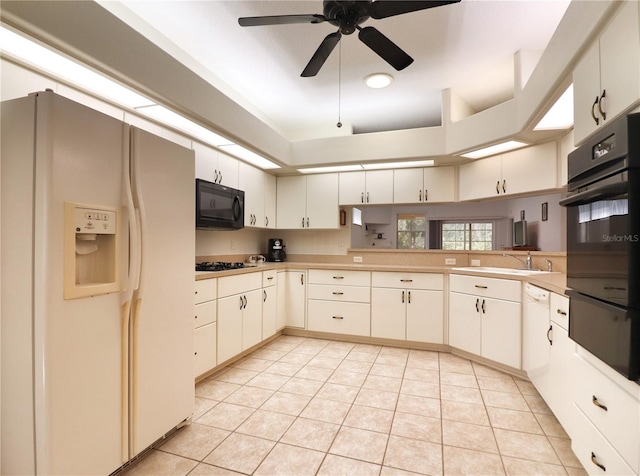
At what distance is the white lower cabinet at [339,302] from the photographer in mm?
3695

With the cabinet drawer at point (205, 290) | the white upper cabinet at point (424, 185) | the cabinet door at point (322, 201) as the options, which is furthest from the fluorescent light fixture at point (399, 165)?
the cabinet drawer at point (205, 290)

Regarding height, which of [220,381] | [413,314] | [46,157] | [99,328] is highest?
[46,157]

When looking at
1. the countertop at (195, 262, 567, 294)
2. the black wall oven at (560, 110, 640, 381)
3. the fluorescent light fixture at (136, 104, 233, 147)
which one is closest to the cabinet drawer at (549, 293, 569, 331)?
the countertop at (195, 262, 567, 294)

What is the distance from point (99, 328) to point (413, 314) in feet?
9.56

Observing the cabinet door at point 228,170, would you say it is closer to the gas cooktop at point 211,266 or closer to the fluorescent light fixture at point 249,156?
the fluorescent light fixture at point 249,156

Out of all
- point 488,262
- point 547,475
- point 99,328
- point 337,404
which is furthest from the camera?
point 488,262

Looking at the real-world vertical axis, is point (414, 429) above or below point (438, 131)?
below

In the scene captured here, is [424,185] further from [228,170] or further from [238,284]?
[238,284]

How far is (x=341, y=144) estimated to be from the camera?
3.76 metres

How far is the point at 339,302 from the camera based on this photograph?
379 cm

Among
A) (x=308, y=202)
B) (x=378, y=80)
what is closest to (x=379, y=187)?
(x=308, y=202)

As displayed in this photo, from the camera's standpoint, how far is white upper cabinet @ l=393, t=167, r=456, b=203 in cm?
374

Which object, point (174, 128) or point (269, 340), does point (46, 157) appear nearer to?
point (174, 128)

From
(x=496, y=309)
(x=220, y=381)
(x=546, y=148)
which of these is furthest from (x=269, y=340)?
(x=546, y=148)
